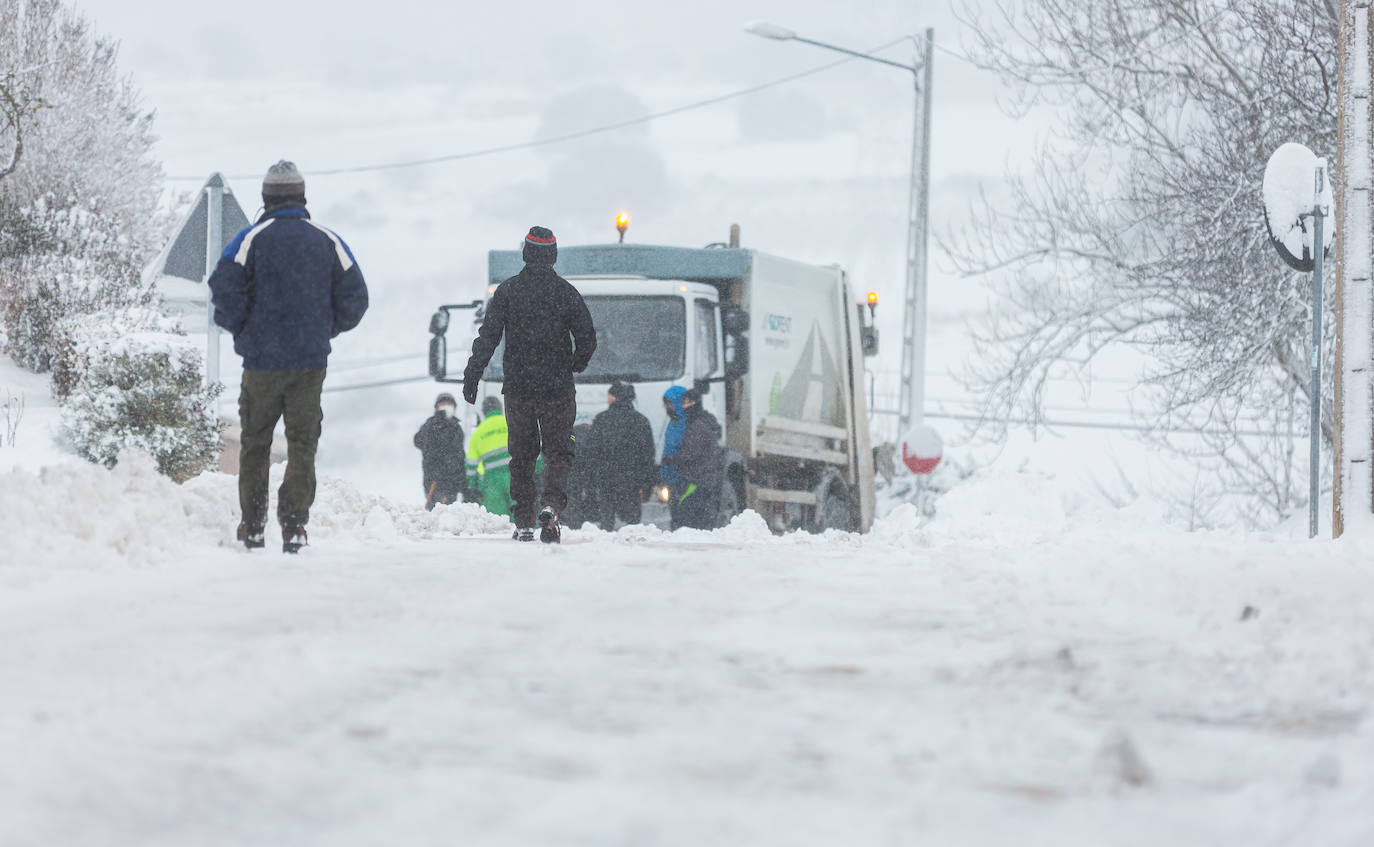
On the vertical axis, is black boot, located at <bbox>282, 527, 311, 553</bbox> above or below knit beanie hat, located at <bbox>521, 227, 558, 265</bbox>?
below

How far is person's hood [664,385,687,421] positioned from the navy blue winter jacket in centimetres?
683

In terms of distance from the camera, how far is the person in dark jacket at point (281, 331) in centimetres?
755

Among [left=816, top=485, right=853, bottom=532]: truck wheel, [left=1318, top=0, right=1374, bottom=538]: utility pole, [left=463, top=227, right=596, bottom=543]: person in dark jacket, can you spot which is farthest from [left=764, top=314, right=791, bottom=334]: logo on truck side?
[left=463, top=227, right=596, bottom=543]: person in dark jacket

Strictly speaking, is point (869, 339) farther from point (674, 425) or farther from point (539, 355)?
point (539, 355)

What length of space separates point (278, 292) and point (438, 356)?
7294 mm

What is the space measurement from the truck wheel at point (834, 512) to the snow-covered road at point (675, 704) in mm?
10615

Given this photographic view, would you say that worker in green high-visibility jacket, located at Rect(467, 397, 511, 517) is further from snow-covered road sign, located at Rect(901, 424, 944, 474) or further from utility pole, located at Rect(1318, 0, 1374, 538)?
utility pole, located at Rect(1318, 0, 1374, 538)

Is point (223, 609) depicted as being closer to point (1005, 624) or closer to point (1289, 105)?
point (1005, 624)

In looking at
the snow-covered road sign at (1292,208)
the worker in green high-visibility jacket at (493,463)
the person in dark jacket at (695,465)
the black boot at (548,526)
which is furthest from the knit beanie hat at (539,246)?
the snow-covered road sign at (1292,208)

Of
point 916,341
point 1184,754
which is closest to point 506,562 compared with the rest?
point 1184,754

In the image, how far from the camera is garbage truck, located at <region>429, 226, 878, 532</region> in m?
14.6

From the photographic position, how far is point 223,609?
208 inches

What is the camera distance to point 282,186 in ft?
25.1

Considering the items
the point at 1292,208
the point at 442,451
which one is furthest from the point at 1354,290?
the point at 442,451
